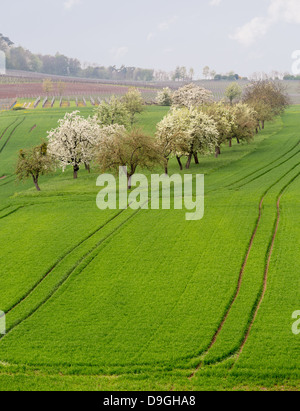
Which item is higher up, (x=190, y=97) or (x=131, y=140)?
(x=190, y=97)

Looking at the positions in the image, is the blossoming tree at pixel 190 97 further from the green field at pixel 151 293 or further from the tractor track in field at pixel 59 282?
the tractor track in field at pixel 59 282

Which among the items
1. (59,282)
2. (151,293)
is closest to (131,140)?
(59,282)

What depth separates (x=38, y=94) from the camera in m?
193

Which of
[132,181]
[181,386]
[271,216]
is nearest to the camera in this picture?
[181,386]

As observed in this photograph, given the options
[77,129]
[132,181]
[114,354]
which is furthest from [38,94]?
[114,354]

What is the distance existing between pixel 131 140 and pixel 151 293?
35.5 m

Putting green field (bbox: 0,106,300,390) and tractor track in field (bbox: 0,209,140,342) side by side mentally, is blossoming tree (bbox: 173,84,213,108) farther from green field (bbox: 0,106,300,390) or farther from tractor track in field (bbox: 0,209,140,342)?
tractor track in field (bbox: 0,209,140,342)

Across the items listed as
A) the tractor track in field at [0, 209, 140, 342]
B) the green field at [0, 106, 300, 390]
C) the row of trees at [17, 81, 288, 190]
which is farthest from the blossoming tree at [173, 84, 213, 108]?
the tractor track in field at [0, 209, 140, 342]

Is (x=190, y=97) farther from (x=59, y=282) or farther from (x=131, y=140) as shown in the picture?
(x=59, y=282)

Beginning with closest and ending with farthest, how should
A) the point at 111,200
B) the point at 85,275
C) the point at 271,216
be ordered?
the point at 85,275 → the point at 271,216 → the point at 111,200

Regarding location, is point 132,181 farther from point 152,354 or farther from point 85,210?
point 152,354

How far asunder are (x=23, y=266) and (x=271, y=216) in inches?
1045

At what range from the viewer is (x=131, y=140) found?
65438 millimetres

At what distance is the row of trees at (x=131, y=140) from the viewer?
Answer: 6525cm
